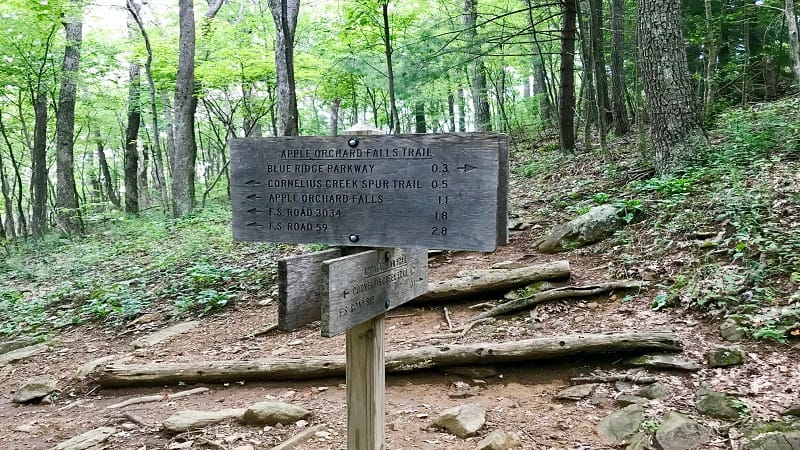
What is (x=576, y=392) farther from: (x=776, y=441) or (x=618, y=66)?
(x=618, y=66)

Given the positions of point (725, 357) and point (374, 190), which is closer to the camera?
point (374, 190)

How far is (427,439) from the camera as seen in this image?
392 cm

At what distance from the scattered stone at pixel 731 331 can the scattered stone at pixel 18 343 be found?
851cm

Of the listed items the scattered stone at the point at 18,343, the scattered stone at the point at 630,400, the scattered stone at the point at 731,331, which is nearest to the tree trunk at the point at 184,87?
the scattered stone at the point at 18,343

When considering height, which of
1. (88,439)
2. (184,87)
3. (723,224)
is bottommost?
(88,439)

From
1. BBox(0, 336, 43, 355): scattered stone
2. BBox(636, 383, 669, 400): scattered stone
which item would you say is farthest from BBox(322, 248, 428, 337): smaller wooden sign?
BBox(0, 336, 43, 355): scattered stone

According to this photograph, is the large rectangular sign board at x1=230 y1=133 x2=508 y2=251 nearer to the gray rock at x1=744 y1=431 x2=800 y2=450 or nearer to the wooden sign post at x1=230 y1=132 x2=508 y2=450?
the wooden sign post at x1=230 y1=132 x2=508 y2=450

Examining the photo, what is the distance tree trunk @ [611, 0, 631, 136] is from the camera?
38.8 feet

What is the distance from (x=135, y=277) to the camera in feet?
31.7

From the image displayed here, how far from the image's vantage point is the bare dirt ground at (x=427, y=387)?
3832 mm

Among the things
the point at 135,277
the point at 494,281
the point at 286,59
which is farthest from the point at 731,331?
the point at 135,277

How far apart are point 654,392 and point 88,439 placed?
14.9 feet

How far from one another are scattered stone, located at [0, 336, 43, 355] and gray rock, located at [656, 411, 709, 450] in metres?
8.01

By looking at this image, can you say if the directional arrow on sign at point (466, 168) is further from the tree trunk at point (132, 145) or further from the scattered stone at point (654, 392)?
the tree trunk at point (132, 145)
